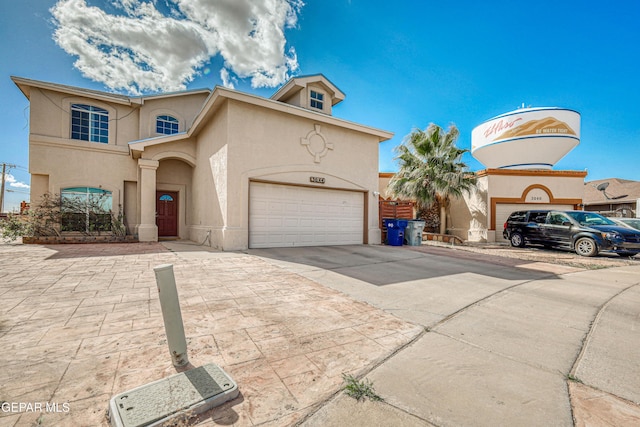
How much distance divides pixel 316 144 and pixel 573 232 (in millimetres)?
10632

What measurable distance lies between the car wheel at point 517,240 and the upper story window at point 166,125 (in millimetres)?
18075

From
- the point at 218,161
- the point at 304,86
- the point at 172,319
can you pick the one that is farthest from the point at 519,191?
the point at 172,319

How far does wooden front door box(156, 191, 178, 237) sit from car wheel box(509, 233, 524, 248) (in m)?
16.8

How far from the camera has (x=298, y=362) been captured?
2.32 metres

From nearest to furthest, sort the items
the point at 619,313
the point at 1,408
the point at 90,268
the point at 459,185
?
1. the point at 1,408
2. the point at 619,313
3. the point at 90,268
4. the point at 459,185

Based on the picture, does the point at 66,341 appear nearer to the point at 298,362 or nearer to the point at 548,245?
the point at 298,362

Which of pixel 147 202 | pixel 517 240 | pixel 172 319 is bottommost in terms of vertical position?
pixel 517 240

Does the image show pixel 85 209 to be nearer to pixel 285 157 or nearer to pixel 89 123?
pixel 89 123

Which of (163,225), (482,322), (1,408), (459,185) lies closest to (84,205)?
(163,225)

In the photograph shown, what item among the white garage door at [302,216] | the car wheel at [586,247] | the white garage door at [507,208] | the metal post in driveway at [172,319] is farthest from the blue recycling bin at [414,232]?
the metal post in driveway at [172,319]

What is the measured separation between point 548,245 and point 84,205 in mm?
20347

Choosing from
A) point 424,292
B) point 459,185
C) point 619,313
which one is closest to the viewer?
point 619,313

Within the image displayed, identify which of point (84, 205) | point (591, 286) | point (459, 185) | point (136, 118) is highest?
point (136, 118)

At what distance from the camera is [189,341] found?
2.63m
